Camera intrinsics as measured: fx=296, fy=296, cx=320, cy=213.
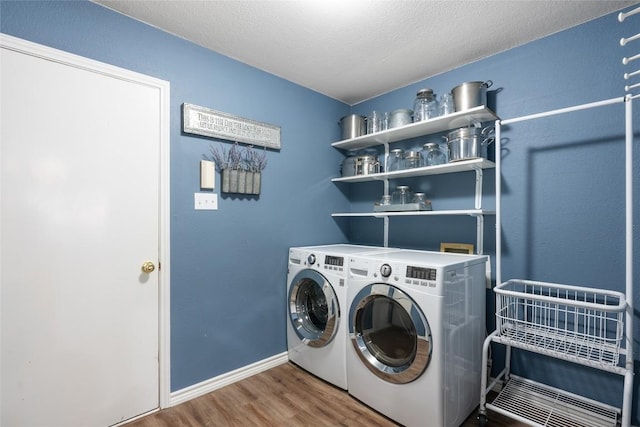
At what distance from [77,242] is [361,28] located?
2.03 m

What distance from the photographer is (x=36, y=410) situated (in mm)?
1463

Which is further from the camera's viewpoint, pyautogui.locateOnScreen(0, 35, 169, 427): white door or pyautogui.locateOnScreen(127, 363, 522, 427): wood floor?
pyautogui.locateOnScreen(127, 363, 522, 427): wood floor

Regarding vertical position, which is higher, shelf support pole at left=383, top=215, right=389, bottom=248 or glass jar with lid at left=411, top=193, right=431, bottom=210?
glass jar with lid at left=411, top=193, right=431, bottom=210

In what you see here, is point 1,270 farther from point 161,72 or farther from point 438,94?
point 438,94

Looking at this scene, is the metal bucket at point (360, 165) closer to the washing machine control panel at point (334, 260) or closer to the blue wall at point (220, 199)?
the blue wall at point (220, 199)

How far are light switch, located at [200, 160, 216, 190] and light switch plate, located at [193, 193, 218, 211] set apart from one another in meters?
0.05

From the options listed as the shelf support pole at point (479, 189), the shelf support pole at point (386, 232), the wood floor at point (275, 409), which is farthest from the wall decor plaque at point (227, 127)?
the wood floor at point (275, 409)

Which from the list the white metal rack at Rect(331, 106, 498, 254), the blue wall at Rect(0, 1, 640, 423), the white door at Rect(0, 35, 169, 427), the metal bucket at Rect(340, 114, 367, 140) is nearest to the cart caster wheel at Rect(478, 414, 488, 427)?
the blue wall at Rect(0, 1, 640, 423)

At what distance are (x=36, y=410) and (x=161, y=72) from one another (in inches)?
76.6

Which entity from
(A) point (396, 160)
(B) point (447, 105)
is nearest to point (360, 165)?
(A) point (396, 160)

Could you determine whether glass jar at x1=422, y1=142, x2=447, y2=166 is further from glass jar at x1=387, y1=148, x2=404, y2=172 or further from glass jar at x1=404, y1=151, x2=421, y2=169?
glass jar at x1=387, y1=148, x2=404, y2=172

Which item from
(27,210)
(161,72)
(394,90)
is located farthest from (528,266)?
(27,210)

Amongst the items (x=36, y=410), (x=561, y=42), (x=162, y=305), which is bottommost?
(x=36, y=410)

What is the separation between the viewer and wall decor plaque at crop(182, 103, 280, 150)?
6.40 feet
